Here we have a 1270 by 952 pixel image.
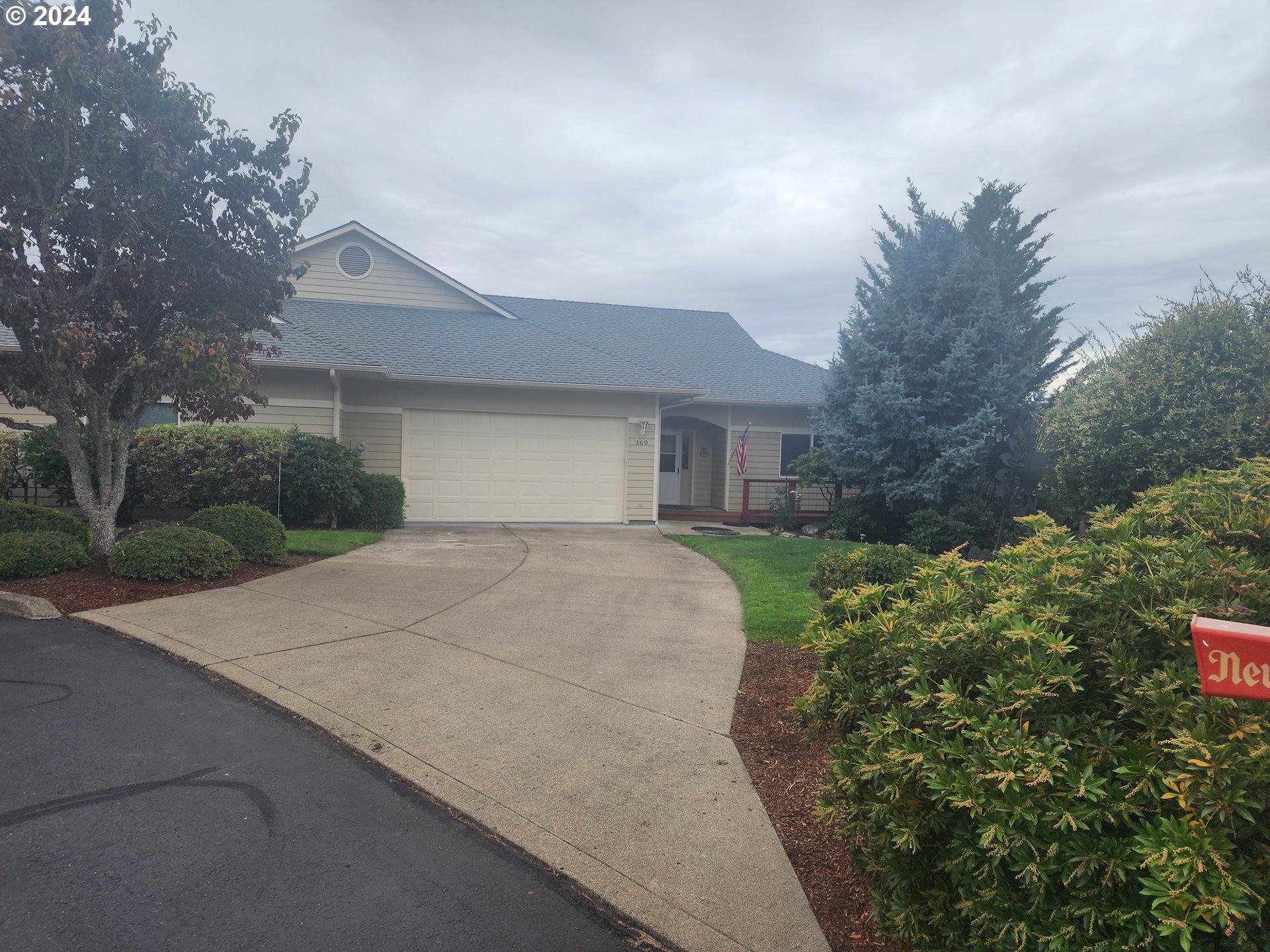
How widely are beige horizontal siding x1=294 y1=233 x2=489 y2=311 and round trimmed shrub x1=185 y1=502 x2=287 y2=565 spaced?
8.96m

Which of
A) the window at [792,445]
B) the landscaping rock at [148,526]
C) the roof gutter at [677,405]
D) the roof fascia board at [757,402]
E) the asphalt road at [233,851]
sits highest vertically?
the roof fascia board at [757,402]

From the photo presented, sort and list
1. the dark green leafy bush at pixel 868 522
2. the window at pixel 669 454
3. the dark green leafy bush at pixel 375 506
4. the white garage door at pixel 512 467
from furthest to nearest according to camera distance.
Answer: the window at pixel 669 454 → the white garage door at pixel 512 467 → the dark green leafy bush at pixel 868 522 → the dark green leafy bush at pixel 375 506

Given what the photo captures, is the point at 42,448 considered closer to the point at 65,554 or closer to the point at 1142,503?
the point at 65,554

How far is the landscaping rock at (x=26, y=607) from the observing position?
7.38 metres

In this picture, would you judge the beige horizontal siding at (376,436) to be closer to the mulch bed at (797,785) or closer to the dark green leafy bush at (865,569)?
the dark green leafy bush at (865,569)

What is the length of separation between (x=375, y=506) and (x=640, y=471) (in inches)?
216

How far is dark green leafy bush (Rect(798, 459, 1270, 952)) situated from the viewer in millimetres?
2123

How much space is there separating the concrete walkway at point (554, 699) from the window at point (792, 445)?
34.0 feet

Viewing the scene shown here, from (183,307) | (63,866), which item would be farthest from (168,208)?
(63,866)

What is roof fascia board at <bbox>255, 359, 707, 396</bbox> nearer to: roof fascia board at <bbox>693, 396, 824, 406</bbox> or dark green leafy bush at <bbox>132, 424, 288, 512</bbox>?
dark green leafy bush at <bbox>132, 424, 288, 512</bbox>

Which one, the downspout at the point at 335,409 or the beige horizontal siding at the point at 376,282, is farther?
the beige horizontal siding at the point at 376,282

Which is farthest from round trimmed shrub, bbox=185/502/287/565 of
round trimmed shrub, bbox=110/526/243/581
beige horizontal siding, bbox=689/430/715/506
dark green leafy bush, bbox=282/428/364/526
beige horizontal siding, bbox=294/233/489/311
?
beige horizontal siding, bbox=689/430/715/506

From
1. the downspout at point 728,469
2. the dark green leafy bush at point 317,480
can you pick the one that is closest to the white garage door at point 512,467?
the dark green leafy bush at point 317,480

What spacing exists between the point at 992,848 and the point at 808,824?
5.48 ft
